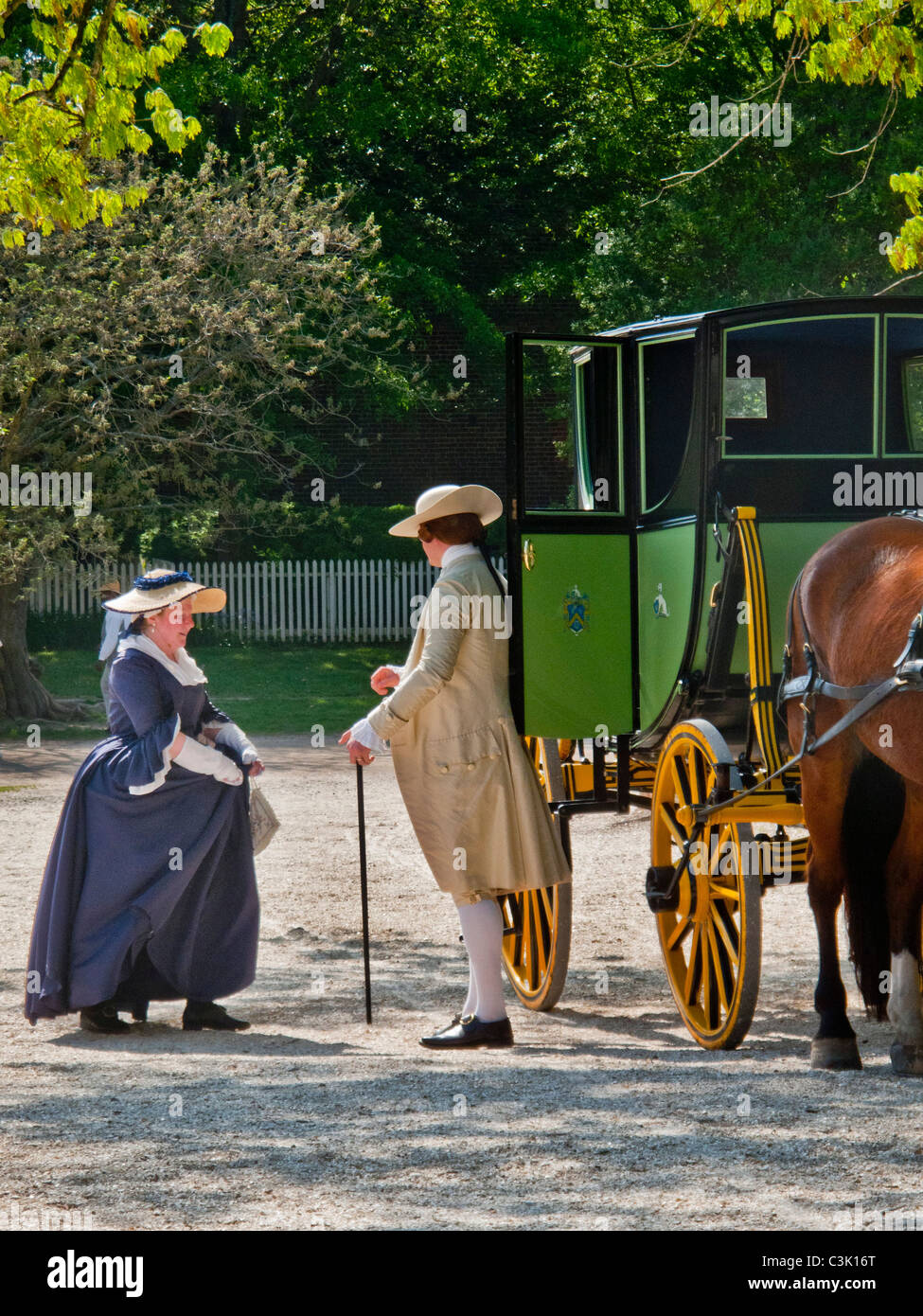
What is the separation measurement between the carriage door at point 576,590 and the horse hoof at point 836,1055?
5.43ft

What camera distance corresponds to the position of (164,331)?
1933 centimetres

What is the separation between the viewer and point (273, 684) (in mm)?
22438

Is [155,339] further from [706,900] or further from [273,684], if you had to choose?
[706,900]

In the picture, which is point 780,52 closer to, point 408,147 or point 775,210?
point 775,210

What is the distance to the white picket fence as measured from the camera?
84.8 ft

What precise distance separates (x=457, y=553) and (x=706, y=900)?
5.28 ft

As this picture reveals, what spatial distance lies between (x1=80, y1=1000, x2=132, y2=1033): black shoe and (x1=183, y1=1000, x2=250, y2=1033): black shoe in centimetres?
25

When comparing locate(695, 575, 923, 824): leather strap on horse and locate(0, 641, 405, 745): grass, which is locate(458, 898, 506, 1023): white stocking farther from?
locate(0, 641, 405, 745): grass

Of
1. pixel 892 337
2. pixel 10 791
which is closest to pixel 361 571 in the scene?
pixel 10 791

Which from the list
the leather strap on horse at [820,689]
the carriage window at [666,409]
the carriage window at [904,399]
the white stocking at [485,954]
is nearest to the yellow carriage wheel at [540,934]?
the white stocking at [485,954]

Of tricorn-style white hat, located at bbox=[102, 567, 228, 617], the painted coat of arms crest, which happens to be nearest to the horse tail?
the painted coat of arms crest

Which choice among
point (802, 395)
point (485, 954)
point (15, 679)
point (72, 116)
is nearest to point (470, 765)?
point (485, 954)

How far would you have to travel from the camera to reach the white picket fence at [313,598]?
1017 inches

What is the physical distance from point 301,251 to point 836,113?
7312 millimetres
